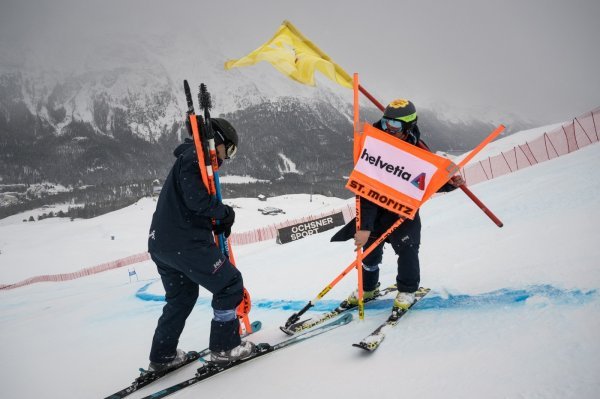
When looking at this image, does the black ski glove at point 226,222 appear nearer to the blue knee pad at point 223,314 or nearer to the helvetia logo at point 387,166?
the blue knee pad at point 223,314

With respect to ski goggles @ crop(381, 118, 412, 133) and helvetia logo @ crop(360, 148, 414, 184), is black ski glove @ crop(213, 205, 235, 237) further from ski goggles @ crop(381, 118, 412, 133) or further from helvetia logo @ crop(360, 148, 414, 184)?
ski goggles @ crop(381, 118, 412, 133)

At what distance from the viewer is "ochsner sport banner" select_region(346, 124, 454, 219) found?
9.07 ft

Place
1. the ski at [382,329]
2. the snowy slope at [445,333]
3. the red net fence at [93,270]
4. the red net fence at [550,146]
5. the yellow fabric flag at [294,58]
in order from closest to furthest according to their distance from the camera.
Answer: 1. the snowy slope at [445,333]
2. the ski at [382,329]
3. the yellow fabric flag at [294,58]
4. the red net fence at [550,146]
5. the red net fence at [93,270]

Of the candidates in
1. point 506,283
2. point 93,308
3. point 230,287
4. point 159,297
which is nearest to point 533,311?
point 506,283

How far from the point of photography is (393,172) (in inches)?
112

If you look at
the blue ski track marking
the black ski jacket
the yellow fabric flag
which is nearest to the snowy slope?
the blue ski track marking

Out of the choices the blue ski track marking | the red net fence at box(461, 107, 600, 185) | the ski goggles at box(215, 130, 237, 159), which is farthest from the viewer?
the red net fence at box(461, 107, 600, 185)

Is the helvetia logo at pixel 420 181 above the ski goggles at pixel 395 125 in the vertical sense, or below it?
below

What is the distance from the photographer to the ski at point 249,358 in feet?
8.01

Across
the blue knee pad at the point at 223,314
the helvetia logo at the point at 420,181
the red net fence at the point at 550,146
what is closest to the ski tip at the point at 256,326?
the blue knee pad at the point at 223,314

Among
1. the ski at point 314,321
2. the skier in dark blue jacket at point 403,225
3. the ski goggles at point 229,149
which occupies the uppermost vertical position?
the ski goggles at point 229,149

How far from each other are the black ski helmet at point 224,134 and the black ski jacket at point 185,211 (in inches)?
8.9

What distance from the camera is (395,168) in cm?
283

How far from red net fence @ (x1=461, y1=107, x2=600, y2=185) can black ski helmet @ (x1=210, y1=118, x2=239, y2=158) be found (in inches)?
682
